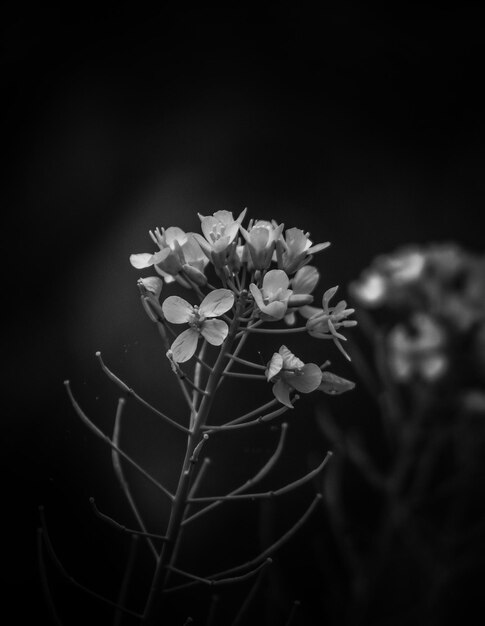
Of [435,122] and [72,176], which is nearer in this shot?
[72,176]

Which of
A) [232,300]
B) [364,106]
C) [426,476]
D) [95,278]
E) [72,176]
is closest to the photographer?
[232,300]

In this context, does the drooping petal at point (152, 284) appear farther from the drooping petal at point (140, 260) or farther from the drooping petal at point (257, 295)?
the drooping petal at point (257, 295)

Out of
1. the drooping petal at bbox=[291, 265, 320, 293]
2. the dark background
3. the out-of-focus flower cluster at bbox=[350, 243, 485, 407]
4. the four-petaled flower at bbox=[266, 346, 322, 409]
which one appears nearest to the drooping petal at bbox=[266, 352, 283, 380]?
the four-petaled flower at bbox=[266, 346, 322, 409]

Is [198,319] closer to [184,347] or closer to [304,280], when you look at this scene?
[184,347]

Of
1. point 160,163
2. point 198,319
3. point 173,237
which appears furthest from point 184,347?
point 160,163

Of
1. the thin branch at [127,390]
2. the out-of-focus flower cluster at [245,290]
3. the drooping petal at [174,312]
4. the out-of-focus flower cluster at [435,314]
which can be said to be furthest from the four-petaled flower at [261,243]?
the out-of-focus flower cluster at [435,314]

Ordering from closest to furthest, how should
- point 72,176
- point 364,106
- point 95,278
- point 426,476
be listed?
point 95,278
point 72,176
point 426,476
point 364,106

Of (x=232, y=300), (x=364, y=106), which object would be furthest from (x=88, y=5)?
(x=232, y=300)

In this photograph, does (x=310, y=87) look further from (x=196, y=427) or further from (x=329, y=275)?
(x=196, y=427)
